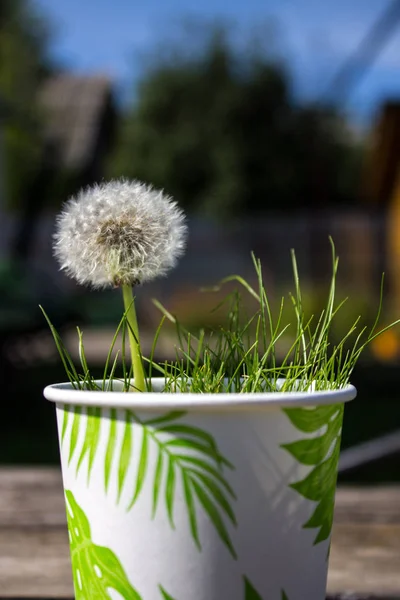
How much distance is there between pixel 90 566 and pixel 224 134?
21.7 m

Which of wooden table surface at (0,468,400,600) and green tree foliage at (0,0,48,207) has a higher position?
green tree foliage at (0,0,48,207)

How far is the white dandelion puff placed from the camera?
835mm

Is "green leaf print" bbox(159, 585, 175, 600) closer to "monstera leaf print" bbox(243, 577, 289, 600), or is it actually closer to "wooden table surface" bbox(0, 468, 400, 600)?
"monstera leaf print" bbox(243, 577, 289, 600)

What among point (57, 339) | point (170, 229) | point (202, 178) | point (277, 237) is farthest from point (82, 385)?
point (202, 178)

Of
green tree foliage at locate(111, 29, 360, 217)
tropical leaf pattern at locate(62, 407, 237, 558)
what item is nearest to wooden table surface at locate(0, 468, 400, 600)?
tropical leaf pattern at locate(62, 407, 237, 558)

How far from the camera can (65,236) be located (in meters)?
0.86

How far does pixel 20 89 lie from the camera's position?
14250mm

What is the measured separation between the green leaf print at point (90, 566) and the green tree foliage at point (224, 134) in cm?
1950

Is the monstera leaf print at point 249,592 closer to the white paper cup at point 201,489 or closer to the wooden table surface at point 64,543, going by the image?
the white paper cup at point 201,489

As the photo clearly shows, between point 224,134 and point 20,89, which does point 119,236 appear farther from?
point 224,134

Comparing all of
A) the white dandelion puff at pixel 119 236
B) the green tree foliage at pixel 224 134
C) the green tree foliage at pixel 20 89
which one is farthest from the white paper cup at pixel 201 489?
the green tree foliage at pixel 224 134

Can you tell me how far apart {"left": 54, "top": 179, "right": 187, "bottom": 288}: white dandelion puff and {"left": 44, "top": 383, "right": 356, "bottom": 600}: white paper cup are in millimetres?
126

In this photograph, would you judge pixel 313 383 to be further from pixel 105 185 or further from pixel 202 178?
pixel 202 178

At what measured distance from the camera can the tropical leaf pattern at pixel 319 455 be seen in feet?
2.57
